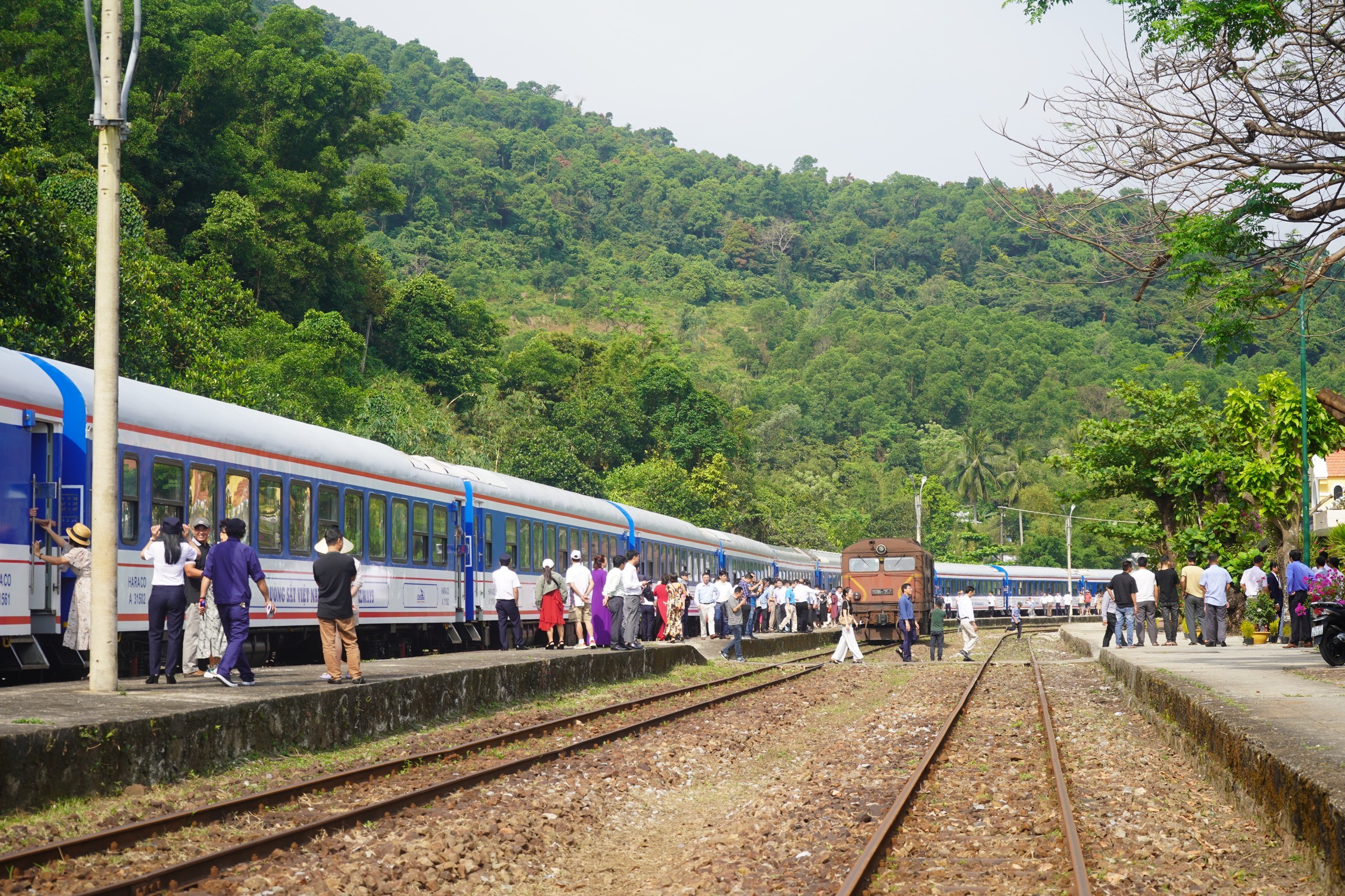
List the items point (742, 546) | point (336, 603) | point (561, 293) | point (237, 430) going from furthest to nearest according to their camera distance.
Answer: point (561, 293) → point (742, 546) → point (237, 430) → point (336, 603)

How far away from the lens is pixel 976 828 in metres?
9.38

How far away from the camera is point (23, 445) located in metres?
11.8

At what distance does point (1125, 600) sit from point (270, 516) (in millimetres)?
15911

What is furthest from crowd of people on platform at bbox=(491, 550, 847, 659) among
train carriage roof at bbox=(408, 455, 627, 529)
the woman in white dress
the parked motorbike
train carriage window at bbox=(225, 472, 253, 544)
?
the parked motorbike

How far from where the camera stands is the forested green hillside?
36844mm

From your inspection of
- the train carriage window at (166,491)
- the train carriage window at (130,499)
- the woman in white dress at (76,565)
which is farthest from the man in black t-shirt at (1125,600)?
the woman in white dress at (76,565)

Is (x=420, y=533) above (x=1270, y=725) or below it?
above

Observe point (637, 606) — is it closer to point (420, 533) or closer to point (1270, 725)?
point (420, 533)

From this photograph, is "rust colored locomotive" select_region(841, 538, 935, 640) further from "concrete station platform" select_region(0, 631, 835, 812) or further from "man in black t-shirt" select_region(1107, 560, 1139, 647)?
"concrete station platform" select_region(0, 631, 835, 812)

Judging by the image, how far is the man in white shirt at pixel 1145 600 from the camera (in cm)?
2544

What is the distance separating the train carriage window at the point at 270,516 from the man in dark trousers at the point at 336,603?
2.61 metres

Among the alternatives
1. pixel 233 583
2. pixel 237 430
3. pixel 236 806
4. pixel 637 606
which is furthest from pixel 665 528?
pixel 236 806

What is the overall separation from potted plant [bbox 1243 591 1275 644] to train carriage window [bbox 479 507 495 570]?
14.5m

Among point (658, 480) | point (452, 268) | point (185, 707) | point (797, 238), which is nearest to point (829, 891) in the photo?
point (185, 707)
